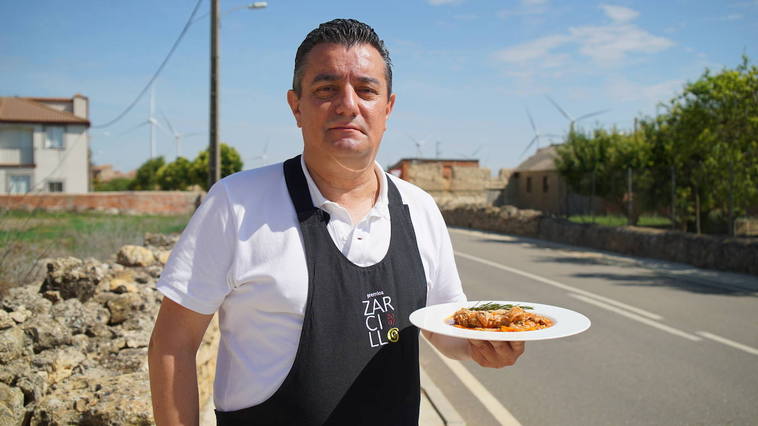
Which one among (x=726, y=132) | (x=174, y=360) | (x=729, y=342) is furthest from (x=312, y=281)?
(x=726, y=132)

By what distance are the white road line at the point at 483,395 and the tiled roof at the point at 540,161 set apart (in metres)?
40.0

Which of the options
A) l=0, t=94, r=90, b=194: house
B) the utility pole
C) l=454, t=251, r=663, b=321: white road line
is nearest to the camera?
l=454, t=251, r=663, b=321: white road line

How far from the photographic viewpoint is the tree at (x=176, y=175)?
6392cm

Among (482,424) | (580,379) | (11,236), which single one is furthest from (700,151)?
(11,236)

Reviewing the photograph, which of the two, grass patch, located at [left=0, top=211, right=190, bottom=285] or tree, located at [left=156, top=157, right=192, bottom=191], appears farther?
tree, located at [left=156, top=157, right=192, bottom=191]

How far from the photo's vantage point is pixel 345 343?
1.81 m

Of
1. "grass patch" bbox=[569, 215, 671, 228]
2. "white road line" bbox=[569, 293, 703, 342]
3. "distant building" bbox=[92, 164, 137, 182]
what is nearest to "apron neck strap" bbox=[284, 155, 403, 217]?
"white road line" bbox=[569, 293, 703, 342]

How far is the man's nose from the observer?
193cm

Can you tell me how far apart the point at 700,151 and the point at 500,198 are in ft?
108

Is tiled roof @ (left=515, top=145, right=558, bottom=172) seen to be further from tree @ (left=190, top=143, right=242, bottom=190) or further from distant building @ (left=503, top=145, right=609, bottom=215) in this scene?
tree @ (left=190, top=143, right=242, bottom=190)

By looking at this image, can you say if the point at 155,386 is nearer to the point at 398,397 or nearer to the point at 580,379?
the point at 398,397

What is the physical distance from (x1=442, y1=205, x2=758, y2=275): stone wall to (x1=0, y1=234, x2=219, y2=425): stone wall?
A: 1290 cm

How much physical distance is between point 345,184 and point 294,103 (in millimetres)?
330

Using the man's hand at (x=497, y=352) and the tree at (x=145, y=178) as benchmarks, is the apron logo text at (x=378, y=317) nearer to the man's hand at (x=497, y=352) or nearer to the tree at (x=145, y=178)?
the man's hand at (x=497, y=352)
